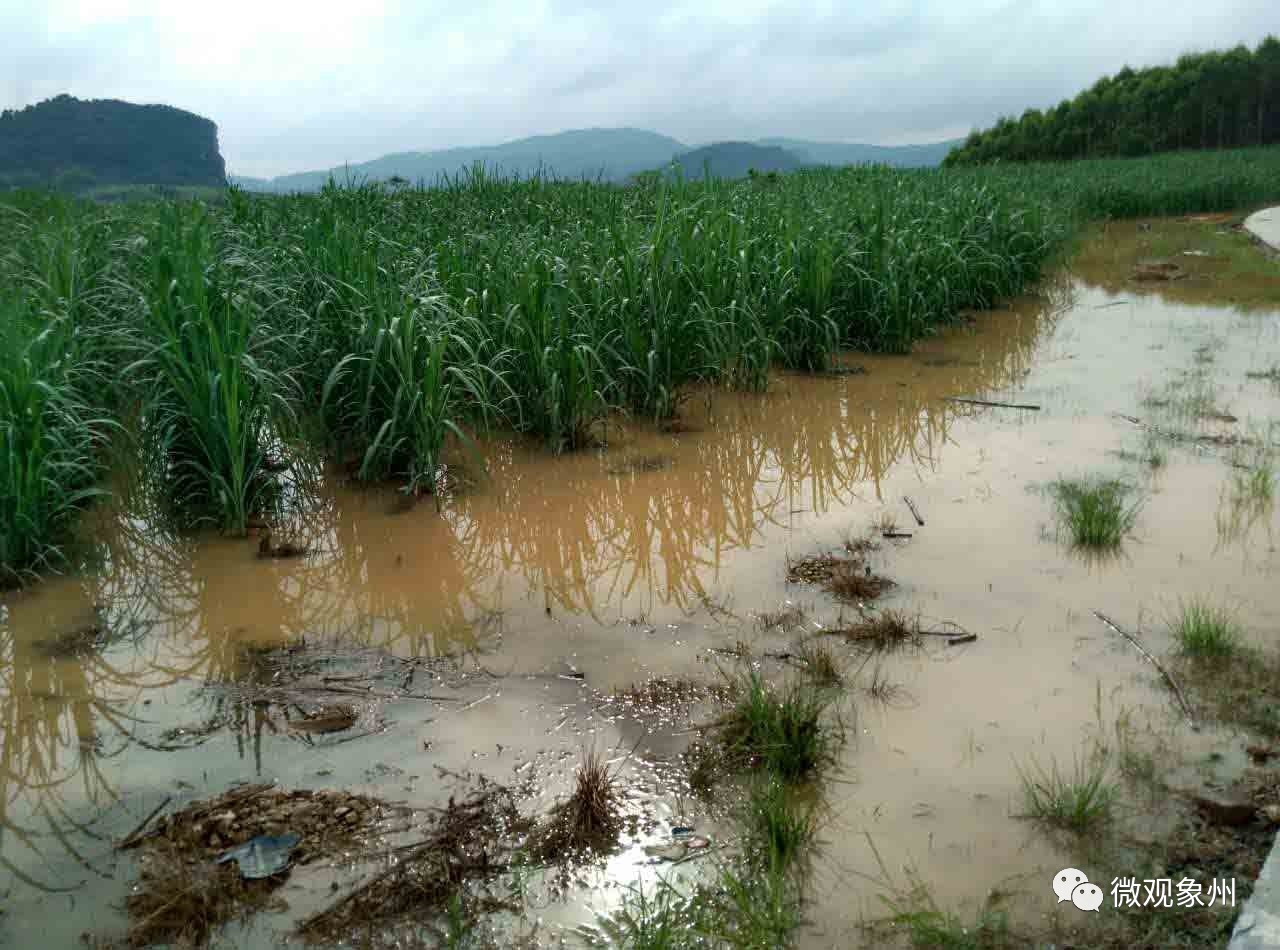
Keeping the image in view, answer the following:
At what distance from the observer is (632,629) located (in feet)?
9.99

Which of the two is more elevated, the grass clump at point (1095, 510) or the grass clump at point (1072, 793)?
the grass clump at point (1095, 510)

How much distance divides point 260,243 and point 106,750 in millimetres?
3926

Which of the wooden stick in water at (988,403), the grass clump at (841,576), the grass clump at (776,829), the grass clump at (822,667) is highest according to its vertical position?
the wooden stick in water at (988,403)

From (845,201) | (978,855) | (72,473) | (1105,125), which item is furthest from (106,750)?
(1105,125)

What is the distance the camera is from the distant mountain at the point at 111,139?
1042 inches

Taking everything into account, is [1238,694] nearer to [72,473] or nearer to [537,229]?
[72,473]

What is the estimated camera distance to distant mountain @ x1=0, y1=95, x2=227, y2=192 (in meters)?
26.5

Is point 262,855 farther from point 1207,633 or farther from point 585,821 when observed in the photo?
point 1207,633

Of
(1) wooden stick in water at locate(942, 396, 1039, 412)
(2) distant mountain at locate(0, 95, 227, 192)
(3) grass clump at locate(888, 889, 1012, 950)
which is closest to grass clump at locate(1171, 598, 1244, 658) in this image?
(3) grass clump at locate(888, 889, 1012, 950)

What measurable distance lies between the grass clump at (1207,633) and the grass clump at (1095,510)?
60cm

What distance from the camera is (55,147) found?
27.5 metres

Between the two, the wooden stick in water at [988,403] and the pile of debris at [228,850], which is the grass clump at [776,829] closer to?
the pile of debris at [228,850]

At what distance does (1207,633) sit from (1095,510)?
0.95m

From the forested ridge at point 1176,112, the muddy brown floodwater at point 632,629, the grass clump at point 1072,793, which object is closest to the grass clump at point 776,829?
the muddy brown floodwater at point 632,629
